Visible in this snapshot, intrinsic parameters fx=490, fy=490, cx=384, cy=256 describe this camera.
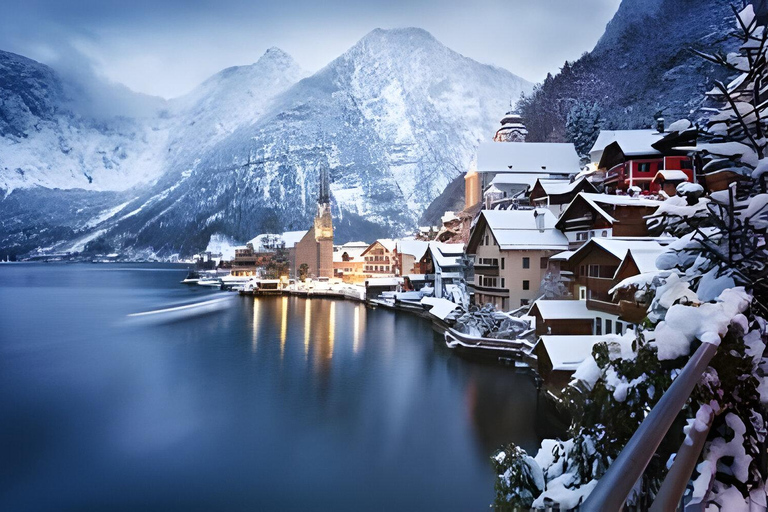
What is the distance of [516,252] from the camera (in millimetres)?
25156

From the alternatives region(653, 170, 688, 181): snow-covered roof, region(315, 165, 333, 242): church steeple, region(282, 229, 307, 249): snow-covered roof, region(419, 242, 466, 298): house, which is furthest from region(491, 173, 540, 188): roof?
region(282, 229, 307, 249): snow-covered roof

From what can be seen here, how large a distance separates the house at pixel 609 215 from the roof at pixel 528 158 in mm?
19868

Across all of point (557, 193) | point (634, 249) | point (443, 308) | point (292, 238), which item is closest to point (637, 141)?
point (557, 193)

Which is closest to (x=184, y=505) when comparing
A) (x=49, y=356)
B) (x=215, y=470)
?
(x=215, y=470)

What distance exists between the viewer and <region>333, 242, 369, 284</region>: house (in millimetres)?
67250

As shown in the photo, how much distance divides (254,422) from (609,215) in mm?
16052

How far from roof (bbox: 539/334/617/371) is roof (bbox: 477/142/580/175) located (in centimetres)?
2909

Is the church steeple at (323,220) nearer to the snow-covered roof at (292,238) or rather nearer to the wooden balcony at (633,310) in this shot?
the snow-covered roof at (292,238)

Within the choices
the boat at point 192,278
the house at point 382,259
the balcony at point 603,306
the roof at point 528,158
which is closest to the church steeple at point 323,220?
the house at point 382,259

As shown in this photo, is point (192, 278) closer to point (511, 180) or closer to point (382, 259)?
point (382, 259)

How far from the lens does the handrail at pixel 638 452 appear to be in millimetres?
1068

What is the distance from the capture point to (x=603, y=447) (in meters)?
2.74

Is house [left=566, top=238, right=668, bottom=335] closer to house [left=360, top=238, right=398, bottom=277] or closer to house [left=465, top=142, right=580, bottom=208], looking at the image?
house [left=465, top=142, right=580, bottom=208]

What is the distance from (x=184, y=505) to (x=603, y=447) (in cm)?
1083
